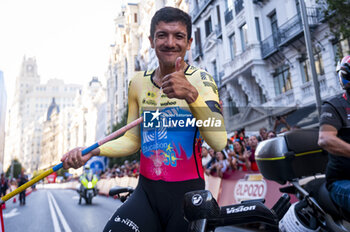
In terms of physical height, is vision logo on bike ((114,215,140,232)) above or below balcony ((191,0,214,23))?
below

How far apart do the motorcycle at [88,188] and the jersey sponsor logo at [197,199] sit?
13.7 meters

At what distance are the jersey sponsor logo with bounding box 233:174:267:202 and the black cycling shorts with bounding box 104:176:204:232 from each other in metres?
4.85

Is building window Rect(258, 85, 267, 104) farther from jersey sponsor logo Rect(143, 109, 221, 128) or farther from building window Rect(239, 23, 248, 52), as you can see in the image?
jersey sponsor logo Rect(143, 109, 221, 128)

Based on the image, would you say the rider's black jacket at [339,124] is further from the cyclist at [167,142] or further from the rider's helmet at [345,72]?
the cyclist at [167,142]

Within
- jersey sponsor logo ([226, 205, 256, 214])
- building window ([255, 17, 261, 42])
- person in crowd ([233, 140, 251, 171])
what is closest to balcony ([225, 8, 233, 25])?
Answer: building window ([255, 17, 261, 42])

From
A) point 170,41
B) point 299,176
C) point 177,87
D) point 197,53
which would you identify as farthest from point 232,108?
point 177,87

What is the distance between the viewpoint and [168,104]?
6.45 ft

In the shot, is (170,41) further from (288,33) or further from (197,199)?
(288,33)

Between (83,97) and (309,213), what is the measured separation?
94.2 meters

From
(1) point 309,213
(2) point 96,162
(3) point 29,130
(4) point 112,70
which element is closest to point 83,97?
(4) point 112,70

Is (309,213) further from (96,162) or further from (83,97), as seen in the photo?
(83,97)

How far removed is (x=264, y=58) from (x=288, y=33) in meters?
1.96

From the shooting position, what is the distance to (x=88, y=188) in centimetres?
1447

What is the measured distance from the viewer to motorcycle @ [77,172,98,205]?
14012 mm
